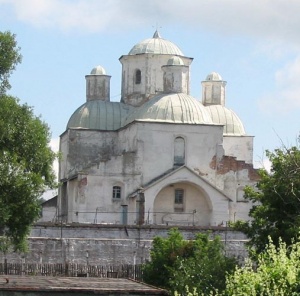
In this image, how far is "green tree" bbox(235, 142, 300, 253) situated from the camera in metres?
37.6

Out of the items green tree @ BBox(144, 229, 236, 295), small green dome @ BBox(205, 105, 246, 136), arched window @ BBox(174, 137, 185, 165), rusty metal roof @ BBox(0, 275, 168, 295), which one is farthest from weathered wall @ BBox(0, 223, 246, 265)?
small green dome @ BBox(205, 105, 246, 136)

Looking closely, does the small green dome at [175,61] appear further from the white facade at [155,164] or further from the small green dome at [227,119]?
the small green dome at [227,119]

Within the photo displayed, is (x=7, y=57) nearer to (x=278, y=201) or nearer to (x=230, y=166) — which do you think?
(x=278, y=201)

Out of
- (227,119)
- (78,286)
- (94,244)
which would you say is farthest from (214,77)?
(78,286)

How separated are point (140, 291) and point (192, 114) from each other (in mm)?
44941

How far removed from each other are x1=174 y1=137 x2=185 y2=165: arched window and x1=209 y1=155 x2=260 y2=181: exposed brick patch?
5.04 ft

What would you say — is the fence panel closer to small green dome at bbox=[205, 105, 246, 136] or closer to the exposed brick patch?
the exposed brick patch

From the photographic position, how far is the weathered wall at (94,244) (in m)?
52.6

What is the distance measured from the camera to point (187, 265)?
131ft

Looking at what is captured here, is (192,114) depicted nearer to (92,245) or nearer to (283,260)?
(92,245)

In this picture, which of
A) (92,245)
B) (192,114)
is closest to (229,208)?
(192,114)

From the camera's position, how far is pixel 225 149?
79.8m

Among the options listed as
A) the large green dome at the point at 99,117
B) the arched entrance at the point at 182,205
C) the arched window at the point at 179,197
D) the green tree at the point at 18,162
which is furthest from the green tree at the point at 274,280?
the large green dome at the point at 99,117

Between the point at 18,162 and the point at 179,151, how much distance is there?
31430mm
